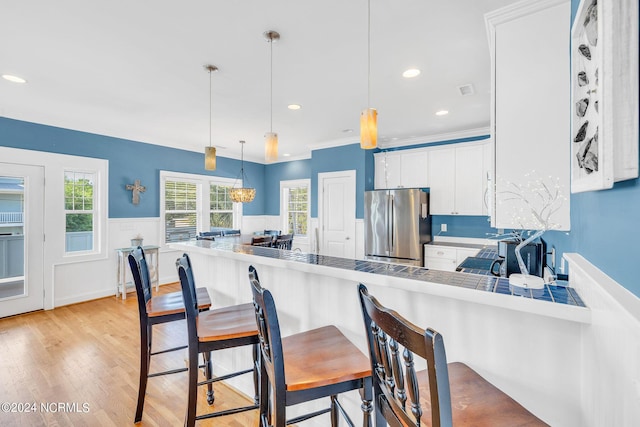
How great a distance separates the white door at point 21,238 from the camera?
3.76 metres

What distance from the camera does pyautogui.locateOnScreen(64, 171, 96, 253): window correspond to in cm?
432

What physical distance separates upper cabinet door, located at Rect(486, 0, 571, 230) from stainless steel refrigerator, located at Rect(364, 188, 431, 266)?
2625mm

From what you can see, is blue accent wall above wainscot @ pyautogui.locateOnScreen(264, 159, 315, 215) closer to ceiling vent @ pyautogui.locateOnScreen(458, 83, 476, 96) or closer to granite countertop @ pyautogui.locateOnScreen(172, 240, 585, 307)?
ceiling vent @ pyautogui.locateOnScreen(458, 83, 476, 96)

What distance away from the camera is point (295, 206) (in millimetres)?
6969

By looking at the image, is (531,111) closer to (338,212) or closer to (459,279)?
(459,279)

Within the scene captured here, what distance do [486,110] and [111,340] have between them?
5.06 m

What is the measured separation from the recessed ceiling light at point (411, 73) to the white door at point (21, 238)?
15.7ft

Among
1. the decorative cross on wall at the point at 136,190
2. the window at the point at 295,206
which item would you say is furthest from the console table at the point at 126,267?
the window at the point at 295,206

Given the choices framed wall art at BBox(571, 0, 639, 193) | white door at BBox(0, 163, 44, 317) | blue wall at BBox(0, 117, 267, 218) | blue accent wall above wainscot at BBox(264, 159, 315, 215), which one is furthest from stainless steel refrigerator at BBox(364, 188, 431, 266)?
white door at BBox(0, 163, 44, 317)

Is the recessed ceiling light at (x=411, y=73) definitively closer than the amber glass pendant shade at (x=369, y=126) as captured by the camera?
No

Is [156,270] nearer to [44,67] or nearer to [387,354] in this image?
[44,67]

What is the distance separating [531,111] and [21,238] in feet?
18.4

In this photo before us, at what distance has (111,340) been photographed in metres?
3.14

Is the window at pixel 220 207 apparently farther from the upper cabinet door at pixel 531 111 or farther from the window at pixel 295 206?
the upper cabinet door at pixel 531 111
